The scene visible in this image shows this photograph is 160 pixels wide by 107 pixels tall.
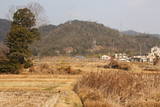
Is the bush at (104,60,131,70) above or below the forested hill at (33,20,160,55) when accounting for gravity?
below

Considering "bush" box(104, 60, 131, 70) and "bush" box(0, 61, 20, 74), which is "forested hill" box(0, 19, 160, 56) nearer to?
"bush" box(104, 60, 131, 70)

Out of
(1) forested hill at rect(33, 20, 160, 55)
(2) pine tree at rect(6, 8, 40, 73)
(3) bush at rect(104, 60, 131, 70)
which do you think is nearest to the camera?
(2) pine tree at rect(6, 8, 40, 73)

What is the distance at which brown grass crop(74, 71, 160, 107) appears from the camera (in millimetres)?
11227

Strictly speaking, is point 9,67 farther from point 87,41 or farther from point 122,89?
point 87,41

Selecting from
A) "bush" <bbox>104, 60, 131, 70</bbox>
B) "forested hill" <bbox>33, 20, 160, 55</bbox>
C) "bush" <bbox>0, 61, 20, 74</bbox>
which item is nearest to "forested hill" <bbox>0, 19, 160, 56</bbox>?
"forested hill" <bbox>33, 20, 160, 55</bbox>

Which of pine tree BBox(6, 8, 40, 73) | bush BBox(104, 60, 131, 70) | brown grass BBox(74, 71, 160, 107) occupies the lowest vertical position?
bush BBox(104, 60, 131, 70)

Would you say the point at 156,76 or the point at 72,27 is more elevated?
the point at 72,27

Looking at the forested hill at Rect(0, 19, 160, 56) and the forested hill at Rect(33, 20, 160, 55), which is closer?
the forested hill at Rect(0, 19, 160, 56)

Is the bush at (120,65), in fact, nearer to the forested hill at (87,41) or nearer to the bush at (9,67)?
the bush at (9,67)

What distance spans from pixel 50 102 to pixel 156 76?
546cm

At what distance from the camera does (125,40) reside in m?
130

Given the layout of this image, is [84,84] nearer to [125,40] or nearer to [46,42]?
[46,42]

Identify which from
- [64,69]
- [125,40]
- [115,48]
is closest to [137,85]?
[64,69]

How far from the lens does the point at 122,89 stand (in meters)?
12.8
